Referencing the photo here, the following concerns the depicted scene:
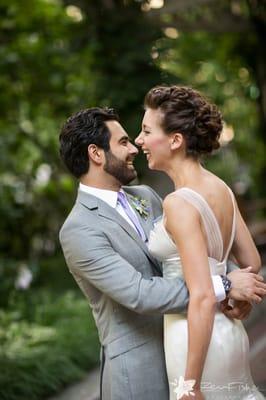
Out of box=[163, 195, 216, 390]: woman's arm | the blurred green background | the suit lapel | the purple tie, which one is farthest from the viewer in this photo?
the blurred green background

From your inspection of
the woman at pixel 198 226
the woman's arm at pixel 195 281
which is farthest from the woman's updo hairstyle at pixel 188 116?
the woman's arm at pixel 195 281

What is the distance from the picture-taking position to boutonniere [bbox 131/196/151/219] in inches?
121

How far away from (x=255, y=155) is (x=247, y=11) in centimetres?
435

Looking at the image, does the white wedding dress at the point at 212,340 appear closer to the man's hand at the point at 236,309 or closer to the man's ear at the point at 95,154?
the man's hand at the point at 236,309

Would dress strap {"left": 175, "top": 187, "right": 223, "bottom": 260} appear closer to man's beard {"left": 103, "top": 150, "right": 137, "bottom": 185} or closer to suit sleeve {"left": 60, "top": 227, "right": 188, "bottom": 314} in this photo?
suit sleeve {"left": 60, "top": 227, "right": 188, "bottom": 314}

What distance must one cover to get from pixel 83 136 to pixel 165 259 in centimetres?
58

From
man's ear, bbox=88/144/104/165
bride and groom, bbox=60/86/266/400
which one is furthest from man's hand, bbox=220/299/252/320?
man's ear, bbox=88/144/104/165

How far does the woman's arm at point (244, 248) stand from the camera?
114 inches

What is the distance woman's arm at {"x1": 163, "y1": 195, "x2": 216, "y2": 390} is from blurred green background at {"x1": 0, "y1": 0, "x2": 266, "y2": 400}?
8.89 ft

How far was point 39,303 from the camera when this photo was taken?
7.81 m

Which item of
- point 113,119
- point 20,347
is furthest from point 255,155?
point 113,119

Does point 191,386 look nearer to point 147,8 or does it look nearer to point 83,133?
point 83,133

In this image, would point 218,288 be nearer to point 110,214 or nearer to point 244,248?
point 244,248

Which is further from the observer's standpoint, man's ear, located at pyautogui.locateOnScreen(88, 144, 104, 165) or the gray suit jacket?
man's ear, located at pyautogui.locateOnScreen(88, 144, 104, 165)
